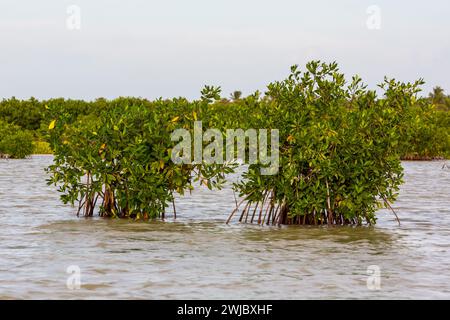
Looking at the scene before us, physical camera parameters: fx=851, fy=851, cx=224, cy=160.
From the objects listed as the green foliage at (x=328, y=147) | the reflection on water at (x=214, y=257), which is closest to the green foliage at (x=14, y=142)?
the reflection on water at (x=214, y=257)

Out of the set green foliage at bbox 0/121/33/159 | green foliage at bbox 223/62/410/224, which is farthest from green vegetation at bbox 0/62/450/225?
green foliage at bbox 0/121/33/159

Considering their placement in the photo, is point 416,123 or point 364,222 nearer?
point 416,123

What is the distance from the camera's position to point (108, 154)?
16.4 m

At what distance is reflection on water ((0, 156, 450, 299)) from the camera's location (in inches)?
392

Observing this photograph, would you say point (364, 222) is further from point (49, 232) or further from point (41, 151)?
point (41, 151)

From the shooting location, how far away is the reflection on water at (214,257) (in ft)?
32.7

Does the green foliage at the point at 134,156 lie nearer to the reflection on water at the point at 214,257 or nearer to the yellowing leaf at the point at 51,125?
the yellowing leaf at the point at 51,125

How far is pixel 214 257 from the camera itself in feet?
40.8

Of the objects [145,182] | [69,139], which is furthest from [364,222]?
[69,139]

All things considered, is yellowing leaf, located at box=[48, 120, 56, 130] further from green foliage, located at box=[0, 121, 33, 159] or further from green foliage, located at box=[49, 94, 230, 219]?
green foliage, located at box=[0, 121, 33, 159]

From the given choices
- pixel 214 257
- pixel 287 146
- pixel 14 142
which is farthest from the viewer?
pixel 14 142

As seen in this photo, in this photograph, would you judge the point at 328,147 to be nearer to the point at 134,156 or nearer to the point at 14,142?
the point at 134,156

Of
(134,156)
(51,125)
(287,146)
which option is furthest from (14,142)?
(287,146)

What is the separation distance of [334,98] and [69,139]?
5251 millimetres
